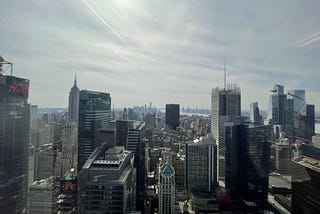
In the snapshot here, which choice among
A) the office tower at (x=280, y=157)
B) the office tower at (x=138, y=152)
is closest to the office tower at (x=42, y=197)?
the office tower at (x=138, y=152)

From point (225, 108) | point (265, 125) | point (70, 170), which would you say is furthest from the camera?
point (225, 108)

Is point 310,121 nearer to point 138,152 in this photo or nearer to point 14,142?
point 14,142

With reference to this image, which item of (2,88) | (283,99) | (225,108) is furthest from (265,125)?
(2,88)

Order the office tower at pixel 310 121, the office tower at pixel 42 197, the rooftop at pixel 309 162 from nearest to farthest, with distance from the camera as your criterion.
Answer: the rooftop at pixel 309 162
the office tower at pixel 310 121
the office tower at pixel 42 197

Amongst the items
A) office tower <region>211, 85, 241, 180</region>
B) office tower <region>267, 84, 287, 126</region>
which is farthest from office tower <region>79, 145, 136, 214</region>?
office tower <region>211, 85, 241, 180</region>

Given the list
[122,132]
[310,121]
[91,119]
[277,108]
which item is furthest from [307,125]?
[91,119]

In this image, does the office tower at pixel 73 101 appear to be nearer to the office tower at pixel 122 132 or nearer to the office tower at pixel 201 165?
the office tower at pixel 122 132

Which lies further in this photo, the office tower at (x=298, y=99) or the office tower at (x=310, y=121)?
the office tower at (x=298, y=99)

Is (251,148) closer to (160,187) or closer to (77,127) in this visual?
(160,187)
